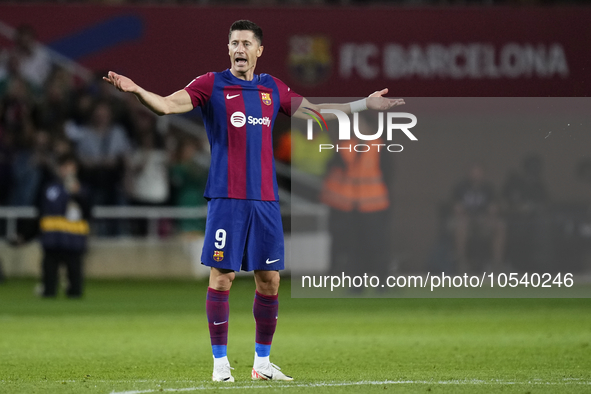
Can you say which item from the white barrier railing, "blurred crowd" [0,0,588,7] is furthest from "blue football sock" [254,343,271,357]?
"blurred crowd" [0,0,588,7]

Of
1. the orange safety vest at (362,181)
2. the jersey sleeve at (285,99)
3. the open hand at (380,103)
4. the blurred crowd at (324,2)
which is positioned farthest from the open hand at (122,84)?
the blurred crowd at (324,2)

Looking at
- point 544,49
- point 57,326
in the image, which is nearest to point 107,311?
point 57,326

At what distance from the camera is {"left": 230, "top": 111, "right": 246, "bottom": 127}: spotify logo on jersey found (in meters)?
5.97

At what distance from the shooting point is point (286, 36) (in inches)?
714

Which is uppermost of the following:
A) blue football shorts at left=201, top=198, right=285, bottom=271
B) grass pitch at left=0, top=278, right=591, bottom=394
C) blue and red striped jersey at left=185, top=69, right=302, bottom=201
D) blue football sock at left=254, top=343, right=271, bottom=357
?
blue and red striped jersey at left=185, top=69, right=302, bottom=201

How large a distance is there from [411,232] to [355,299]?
3936 millimetres

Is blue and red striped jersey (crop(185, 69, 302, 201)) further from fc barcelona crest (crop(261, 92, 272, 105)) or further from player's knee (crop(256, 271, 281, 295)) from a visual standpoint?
player's knee (crop(256, 271, 281, 295))

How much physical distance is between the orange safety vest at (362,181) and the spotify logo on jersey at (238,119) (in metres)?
7.06

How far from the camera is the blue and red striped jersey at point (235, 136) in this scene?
19.5 feet

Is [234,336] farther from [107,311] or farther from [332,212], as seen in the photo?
[332,212]

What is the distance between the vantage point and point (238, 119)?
19.6 feet

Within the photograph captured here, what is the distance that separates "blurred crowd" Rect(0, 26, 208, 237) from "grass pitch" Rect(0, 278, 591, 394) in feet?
8.42

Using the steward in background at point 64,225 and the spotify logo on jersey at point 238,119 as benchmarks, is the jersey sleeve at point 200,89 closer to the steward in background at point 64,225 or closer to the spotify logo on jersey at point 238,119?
the spotify logo on jersey at point 238,119

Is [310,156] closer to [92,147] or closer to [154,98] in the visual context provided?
[92,147]
